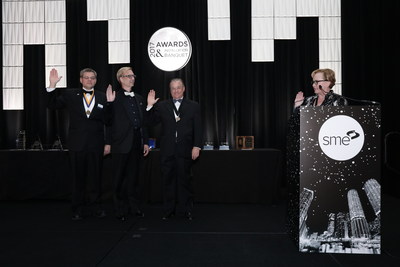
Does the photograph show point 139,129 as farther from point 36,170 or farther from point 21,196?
point 21,196

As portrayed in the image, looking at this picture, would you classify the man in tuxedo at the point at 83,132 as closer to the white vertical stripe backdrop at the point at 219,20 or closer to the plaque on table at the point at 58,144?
the plaque on table at the point at 58,144

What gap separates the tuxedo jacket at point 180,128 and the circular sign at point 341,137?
1491 millimetres

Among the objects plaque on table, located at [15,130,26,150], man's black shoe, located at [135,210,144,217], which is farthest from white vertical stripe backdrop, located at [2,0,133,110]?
man's black shoe, located at [135,210,144,217]

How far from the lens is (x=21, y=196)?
4445 mm

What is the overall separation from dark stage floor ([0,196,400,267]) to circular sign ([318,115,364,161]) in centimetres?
71

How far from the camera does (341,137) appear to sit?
7.42 feet

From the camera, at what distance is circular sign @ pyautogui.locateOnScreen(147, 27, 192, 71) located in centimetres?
505

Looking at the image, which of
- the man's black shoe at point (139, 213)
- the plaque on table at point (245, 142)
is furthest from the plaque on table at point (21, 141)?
the plaque on table at point (245, 142)

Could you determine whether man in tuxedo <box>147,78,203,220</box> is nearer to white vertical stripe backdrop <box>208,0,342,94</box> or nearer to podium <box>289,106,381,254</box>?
podium <box>289,106,381,254</box>

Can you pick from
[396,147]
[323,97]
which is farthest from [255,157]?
[396,147]

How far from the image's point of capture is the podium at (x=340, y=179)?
7.36 ft

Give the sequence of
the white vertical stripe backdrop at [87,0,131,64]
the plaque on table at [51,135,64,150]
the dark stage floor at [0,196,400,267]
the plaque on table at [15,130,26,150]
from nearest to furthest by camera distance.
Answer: the dark stage floor at [0,196,400,267], the plaque on table at [51,135,64,150], the plaque on table at [15,130,26,150], the white vertical stripe backdrop at [87,0,131,64]

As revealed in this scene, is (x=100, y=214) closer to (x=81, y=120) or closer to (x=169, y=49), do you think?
(x=81, y=120)

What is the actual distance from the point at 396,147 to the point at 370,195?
3.15m
